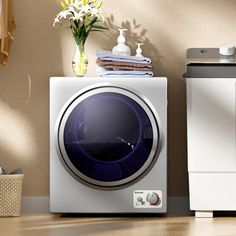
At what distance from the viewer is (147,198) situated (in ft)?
13.6

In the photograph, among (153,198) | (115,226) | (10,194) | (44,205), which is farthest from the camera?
(44,205)

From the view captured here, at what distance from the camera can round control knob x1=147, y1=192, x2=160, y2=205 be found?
4137 millimetres

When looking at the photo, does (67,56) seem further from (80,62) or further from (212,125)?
(212,125)

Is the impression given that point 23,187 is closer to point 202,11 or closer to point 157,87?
point 157,87

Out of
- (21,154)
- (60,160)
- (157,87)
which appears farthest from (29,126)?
(157,87)

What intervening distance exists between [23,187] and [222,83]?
4.31 feet

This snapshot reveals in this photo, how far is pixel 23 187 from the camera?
14.9ft

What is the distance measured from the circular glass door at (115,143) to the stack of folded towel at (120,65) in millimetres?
116

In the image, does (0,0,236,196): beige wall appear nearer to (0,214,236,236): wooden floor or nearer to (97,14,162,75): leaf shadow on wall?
(97,14,162,75): leaf shadow on wall

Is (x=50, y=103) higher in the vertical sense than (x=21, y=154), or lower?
higher

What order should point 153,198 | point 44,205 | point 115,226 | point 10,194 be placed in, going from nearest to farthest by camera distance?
1. point 115,226
2. point 153,198
3. point 10,194
4. point 44,205

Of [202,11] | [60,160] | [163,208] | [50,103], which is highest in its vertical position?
[202,11]

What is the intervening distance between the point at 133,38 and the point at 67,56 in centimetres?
40

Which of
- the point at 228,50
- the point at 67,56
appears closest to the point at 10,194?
the point at 67,56
